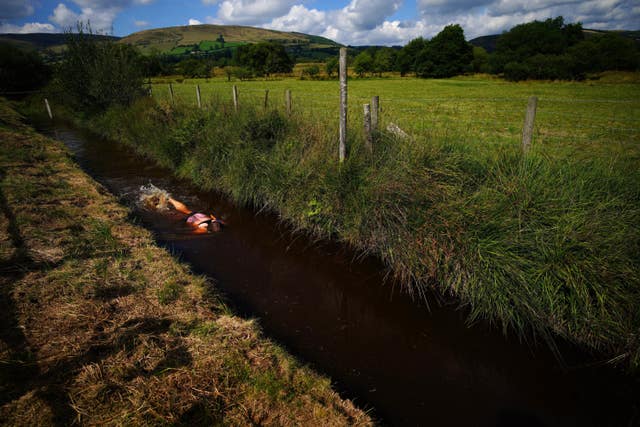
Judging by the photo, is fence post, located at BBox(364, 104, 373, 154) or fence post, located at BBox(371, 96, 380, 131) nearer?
fence post, located at BBox(364, 104, 373, 154)

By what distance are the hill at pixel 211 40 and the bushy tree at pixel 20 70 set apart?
91321 millimetres

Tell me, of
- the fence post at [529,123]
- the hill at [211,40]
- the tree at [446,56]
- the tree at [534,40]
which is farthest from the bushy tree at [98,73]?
the hill at [211,40]

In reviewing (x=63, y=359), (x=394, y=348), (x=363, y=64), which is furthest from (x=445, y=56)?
(x=63, y=359)

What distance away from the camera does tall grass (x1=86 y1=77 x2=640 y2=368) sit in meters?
3.13

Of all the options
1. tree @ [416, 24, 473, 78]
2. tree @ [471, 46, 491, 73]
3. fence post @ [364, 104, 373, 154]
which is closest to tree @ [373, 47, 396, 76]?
tree @ [416, 24, 473, 78]

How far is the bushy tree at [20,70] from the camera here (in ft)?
94.4

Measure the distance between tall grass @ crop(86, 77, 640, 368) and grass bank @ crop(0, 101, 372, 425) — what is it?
206 centimetres

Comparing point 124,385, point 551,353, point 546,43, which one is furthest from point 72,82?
point 546,43

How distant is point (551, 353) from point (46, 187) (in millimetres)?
8776

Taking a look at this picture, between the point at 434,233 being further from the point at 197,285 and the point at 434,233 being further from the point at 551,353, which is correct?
the point at 197,285

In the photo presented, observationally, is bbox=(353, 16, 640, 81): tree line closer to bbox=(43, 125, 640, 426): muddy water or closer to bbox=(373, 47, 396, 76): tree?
bbox=(373, 47, 396, 76): tree

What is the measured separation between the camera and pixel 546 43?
60875mm

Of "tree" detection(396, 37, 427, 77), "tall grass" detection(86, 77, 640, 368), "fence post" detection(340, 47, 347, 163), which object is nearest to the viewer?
"tall grass" detection(86, 77, 640, 368)

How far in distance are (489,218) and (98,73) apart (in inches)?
696
